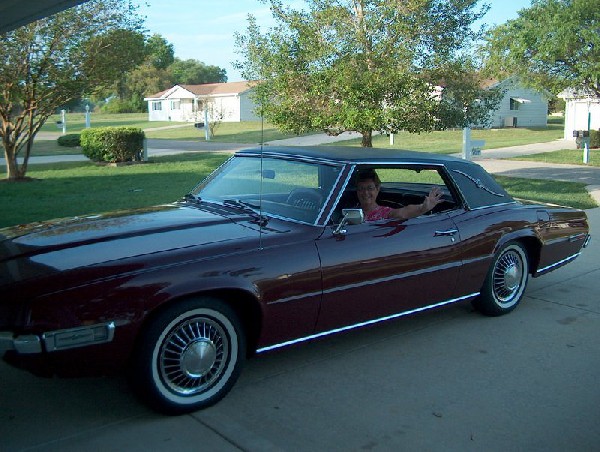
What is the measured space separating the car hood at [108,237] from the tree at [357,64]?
6.53 metres

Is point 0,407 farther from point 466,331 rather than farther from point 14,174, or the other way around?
point 14,174

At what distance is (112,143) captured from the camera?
19.6 metres

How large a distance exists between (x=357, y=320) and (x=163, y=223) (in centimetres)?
143

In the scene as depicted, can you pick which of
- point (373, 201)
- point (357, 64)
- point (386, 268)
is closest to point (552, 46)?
point (357, 64)

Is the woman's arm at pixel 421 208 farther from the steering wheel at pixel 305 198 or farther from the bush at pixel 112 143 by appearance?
the bush at pixel 112 143

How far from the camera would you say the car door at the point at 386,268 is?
156 inches

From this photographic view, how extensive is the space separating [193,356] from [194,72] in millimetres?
99656

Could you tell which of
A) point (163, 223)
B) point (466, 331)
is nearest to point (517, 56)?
point (466, 331)

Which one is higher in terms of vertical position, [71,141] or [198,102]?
[198,102]

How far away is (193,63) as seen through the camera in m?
104

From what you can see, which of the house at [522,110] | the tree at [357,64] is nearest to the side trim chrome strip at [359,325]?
the tree at [357,64]

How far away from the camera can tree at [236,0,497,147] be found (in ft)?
34.6

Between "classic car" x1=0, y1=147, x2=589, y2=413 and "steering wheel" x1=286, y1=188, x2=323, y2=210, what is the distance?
14mm

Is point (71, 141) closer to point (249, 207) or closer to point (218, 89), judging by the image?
point (249, 207)
